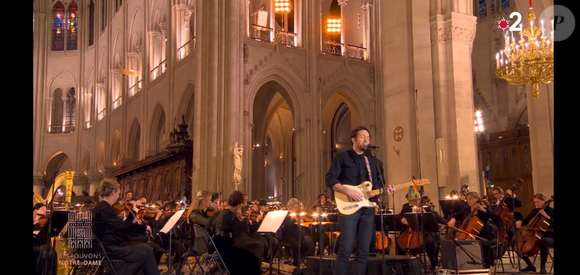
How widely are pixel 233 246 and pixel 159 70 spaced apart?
24139 mm

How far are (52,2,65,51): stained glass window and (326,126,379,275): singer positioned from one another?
42.1 meters

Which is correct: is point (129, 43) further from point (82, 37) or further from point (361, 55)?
point (361, 55)

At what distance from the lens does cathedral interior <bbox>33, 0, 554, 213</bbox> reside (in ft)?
42.1

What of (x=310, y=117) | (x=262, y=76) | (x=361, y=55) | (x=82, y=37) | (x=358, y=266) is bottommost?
(x=358, y=266)

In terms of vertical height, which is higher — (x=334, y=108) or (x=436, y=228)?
(x=334, y=108)

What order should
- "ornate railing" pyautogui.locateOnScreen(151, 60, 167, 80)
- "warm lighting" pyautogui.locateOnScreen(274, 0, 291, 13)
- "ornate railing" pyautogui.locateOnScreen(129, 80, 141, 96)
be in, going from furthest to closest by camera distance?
1. "ornate railing" pyautogui.locateOnScreen(129, 80, 141, 96)
2. "ornate railing" pyautogui.locateOnScreen(151, 60, 167, 80)
3. "warm lighting" pyautogui.locateOnScreen(274, 0, 291, 13)

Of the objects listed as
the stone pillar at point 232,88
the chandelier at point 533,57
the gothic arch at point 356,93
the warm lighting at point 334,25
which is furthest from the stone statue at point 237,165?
the chandelier at point 533,57

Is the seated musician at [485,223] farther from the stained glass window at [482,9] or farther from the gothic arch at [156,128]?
the gothic arch at [156,128]

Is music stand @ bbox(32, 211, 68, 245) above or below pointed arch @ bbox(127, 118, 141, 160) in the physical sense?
below

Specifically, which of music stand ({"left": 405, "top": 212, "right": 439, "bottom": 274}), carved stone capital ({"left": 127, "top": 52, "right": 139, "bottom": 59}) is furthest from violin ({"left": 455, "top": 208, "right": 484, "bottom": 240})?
carved stone capital ({"left": 127, "top": 52, "right": 139, "bottom": 59})

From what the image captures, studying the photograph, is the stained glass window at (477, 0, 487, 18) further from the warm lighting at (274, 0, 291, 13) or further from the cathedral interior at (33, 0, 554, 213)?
the warm lighting at (274, 0, 291, 13)
